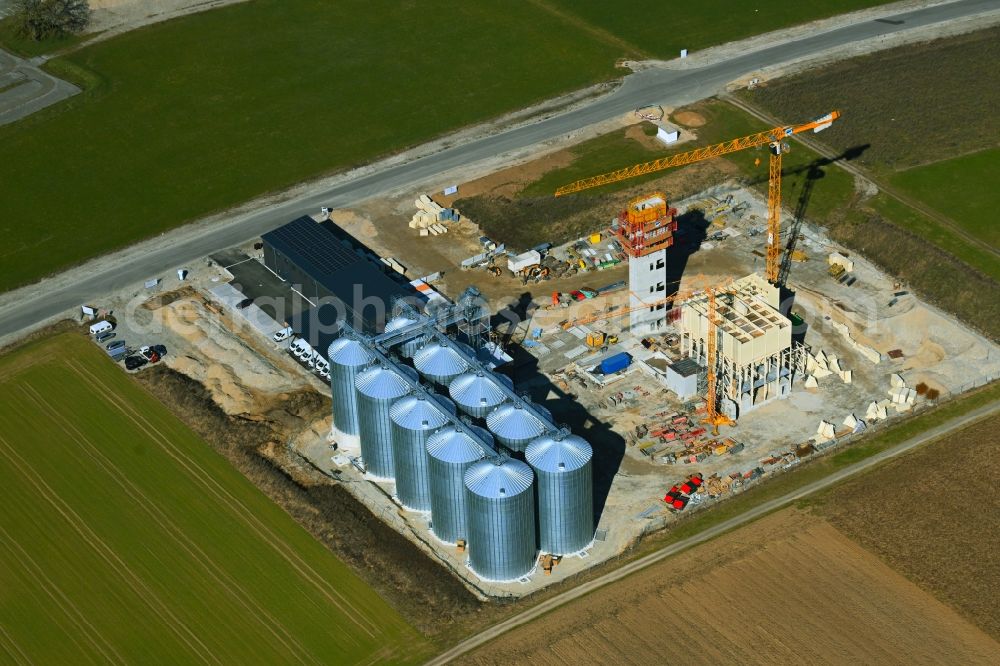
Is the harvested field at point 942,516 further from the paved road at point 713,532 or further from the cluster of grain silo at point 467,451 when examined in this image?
the cluster of grain silo at point 467,451

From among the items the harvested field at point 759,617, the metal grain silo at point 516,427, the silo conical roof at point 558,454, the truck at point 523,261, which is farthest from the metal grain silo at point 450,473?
the truck at point 523,261

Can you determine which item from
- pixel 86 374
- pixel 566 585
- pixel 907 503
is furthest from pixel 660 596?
pixel 86 374

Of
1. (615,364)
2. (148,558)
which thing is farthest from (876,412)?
(148,558)

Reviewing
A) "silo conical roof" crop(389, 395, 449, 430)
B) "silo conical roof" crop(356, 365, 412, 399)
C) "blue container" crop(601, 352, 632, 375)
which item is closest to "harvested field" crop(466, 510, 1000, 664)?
"silo conical roof" crop(389, 395, 449, 430)

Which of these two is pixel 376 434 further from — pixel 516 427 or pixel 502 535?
pixel 502 535

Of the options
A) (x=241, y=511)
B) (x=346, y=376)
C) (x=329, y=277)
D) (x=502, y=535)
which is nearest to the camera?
(x=502, y=535)

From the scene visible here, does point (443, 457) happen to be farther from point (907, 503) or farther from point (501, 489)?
point (907, 503)
